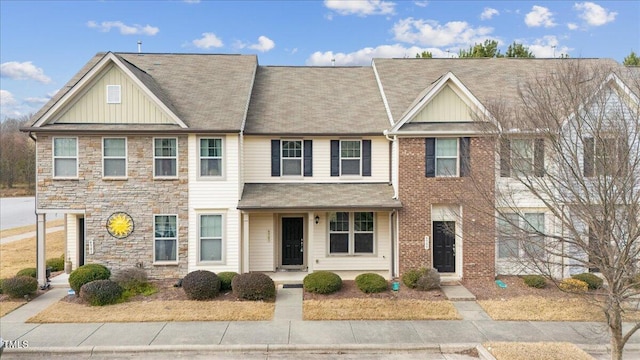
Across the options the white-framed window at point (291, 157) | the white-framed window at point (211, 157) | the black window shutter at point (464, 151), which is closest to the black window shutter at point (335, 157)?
the white-framed window at point (291, 157)

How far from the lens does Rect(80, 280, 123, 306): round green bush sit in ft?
42.1

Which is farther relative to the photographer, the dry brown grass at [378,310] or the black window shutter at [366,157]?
the black window shutter at [366,157]

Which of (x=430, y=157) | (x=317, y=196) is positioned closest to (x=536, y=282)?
(x=430, y=157)

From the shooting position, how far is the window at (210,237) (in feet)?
50.9

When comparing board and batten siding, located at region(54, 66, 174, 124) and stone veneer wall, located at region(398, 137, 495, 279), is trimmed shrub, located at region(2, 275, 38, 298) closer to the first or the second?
board and batten siding, located at region(54, 66, 174, 124)

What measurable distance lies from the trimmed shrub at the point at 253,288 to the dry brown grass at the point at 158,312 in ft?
0.92

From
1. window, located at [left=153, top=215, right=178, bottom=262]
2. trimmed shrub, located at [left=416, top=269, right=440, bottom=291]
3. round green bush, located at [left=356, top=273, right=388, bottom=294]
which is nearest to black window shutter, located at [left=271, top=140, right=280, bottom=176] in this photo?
window, located at [left=153, top=215, right=178, bottom=262]

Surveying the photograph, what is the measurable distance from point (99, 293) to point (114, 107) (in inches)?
265

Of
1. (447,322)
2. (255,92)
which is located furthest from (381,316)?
(255,92)

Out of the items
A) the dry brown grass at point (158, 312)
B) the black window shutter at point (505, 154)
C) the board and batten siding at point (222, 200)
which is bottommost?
the dry brown grass at point (158, 312)

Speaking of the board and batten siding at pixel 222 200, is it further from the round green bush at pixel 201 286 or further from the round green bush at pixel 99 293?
the round green bush at pixel 99 293

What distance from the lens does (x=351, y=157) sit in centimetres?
1697

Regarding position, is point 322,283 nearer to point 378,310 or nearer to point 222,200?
point 378,310

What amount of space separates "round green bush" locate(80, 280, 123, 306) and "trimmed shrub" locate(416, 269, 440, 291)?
997 cm
